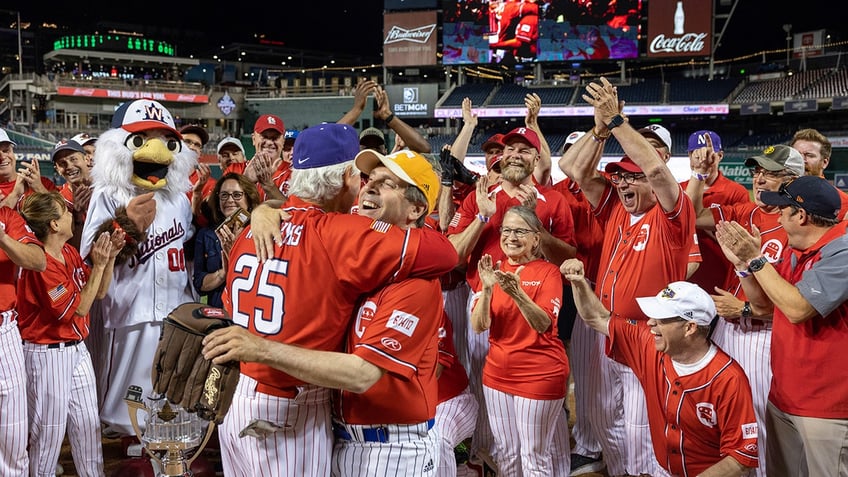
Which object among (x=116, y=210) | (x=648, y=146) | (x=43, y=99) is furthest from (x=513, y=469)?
(x=43, y=99)

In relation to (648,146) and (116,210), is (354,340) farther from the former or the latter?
(116,210)

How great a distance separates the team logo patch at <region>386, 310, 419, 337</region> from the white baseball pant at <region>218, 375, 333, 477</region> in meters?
0.38

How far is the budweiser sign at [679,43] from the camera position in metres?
25.7

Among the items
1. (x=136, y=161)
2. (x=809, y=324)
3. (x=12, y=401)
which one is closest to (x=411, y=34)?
(x=136, y=161)

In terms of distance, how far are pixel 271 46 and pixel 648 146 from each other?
66.0m

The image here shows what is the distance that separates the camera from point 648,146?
3279 mm

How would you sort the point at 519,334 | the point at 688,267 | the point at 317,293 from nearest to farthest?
the point at 317,293 < the point at 519,334 < the point at 688,267

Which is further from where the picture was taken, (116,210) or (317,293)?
(116,210)

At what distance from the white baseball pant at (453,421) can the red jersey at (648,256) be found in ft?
3.10

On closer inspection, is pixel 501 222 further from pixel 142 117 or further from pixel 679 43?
pixel 679 43

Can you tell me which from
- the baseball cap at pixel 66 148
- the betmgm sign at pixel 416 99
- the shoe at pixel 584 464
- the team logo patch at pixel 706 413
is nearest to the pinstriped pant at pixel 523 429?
the team logo patch at pixel 706 413

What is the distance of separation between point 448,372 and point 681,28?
2570 centimetres

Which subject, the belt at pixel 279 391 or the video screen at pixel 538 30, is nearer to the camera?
the belt at pixel 279 391

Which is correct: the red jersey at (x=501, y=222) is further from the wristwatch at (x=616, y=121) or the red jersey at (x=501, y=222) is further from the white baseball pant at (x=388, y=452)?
the white baseball pant at (x=388, y=452)
